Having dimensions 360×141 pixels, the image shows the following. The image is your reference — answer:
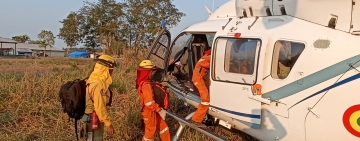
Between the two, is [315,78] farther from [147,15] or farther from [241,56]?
[147,15]

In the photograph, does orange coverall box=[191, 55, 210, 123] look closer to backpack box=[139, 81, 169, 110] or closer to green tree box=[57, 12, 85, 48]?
backpack box=[139, 81, 169, 110]

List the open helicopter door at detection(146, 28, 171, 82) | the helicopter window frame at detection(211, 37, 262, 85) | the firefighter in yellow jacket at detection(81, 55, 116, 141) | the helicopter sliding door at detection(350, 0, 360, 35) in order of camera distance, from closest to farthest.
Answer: the helicopter sliding door at detection(350, 0, 360, 35)
the helicopter window frame at detection(211, 37, 262, 85)
the firefighter in yellow jacket at detection(81, 55, 116, 141)
the open helicopter door at detection(146, 28, 171, 82)

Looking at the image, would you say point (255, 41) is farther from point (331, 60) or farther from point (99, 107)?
point (99, 107)

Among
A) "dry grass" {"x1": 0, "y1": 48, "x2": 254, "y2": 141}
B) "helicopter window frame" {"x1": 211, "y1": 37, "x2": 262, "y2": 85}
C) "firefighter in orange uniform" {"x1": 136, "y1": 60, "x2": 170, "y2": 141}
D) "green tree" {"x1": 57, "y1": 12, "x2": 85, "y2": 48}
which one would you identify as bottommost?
"dry grass" {"x1": 0, "y1": 48, "x2": 254, "y2": 141}

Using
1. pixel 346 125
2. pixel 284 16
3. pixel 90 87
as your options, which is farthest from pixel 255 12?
pixel 90 87

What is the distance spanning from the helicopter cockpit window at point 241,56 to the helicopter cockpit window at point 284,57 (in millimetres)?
280

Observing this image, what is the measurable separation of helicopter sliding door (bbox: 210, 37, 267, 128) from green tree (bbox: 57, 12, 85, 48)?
126 ft

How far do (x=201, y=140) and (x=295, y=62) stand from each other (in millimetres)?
2924

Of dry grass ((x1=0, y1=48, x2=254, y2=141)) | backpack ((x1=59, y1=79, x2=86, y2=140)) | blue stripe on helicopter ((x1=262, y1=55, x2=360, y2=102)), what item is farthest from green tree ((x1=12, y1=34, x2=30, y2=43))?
blue stripe on helicopter ((x1=262, y1=55, x2=360, y2=102))

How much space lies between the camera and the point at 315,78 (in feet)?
12.9

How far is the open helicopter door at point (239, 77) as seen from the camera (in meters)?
4.42

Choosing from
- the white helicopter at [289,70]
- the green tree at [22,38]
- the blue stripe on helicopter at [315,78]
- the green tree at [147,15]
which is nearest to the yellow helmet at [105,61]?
the white helicopter at [289,70]

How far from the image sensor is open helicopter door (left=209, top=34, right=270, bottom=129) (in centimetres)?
442

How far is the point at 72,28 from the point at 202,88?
128 feet
